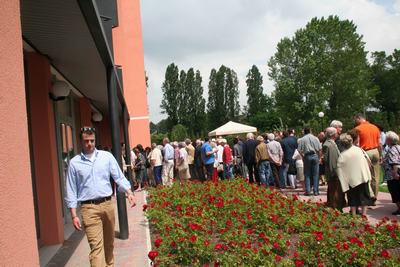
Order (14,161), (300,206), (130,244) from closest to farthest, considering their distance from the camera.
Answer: (14,161) → (130,244) → (300,206)

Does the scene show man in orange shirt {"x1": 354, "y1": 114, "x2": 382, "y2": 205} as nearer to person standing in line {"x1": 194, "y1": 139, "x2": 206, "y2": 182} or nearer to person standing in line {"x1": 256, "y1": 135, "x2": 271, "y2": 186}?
person standing in line {"x1": 256, "y1": 135, "x2": 271, "y2": 186}

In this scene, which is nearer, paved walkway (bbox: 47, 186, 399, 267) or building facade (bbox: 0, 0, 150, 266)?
building facade (bbox: 0, 0, 150, 266)

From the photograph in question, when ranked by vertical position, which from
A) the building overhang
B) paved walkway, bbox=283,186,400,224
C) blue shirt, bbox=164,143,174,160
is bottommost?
paved walkway, bbox=283,186,400,224

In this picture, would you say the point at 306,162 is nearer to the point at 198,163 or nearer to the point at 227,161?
the point at 227,161

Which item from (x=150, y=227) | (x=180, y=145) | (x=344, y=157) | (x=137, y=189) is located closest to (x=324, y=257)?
(x=344, y=157)

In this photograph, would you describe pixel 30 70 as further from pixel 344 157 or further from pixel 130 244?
pixel 344 157

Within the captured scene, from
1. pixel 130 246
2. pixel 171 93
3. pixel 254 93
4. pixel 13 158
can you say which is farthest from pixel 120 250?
pixel 254 93

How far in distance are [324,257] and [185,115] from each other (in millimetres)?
82987

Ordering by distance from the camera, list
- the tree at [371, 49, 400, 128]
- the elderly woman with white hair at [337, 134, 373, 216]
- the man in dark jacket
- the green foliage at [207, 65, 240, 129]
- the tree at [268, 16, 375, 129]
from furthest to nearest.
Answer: the green foliage at [207, 65, 240, 129] → the tree at [371, 49, 400, 128] → the tree at [268, 16, 375, 129] → the man in dark jacket → the elderly woman with white hair at [337, 134, 373, 216]

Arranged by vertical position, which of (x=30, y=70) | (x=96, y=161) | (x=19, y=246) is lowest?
(x=19, y=246)

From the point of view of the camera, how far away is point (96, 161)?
16.4 feet

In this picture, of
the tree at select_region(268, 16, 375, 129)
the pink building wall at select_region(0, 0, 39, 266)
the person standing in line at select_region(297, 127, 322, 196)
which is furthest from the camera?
the tree at select_region(268, 16, 375, 129)

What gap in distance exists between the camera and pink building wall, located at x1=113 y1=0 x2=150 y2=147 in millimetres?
24234

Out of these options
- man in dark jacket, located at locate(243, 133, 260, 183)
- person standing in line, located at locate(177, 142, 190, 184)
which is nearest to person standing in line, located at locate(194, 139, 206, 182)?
person standing in line, located at locate(177, 142, 190, 184)
